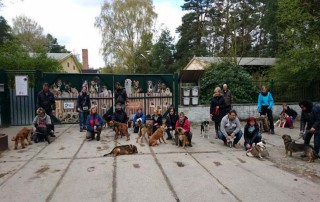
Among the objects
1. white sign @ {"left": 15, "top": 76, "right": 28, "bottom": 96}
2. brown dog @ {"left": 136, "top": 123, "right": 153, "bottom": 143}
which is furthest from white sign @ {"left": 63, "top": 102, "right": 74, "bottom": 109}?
brown dog @ {"left": 136, "top": 123, "right": 153, "bottom": 143}

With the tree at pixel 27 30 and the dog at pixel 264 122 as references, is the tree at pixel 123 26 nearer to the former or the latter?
the tree at pixel 27 30

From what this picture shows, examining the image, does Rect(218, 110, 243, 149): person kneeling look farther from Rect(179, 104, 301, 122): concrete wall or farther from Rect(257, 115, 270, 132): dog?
Rect(179, 104, 301, 122): concrete wall

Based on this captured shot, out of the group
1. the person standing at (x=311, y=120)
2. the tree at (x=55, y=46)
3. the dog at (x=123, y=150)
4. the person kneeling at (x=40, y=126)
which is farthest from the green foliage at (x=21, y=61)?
the tree at (x=55, y=46)

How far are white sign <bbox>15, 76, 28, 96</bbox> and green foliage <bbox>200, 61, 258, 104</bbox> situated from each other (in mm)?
8133

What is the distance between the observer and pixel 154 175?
570 cm

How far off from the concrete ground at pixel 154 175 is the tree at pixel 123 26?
2962 cm

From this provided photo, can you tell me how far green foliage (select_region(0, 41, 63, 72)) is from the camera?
15625mm

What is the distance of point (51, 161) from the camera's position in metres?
6.78

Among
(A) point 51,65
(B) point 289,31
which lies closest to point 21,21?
(A) point 51,65

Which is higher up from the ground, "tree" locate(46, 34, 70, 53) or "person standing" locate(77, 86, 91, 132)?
"tree" locate(46, 34, 70, 53)

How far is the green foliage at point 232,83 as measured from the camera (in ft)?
47.1

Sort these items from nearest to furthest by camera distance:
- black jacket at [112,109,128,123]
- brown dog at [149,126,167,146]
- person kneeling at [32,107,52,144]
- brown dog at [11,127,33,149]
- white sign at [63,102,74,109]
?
brown dog at [11,127,33,149], brown dog at [149,126,167,146], person kneeling at [32,107,52,144], black jacket at [112,109,128,123], white sign at [63,102,74,109]

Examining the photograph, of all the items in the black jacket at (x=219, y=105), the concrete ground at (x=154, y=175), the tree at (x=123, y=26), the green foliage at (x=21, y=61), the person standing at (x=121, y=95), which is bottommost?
the concrete ground at (x=154, y=175)

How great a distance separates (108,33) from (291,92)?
27.4 meters
